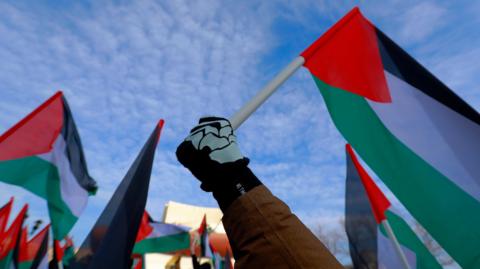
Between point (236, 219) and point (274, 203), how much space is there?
4.5 inches

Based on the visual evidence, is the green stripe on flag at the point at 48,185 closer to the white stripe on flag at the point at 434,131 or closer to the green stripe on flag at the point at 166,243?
the white stripe on flag at the point at 434,131

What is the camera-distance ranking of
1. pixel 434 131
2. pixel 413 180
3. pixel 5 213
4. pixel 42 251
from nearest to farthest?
pixel 413 180 → pixel 434 131 → pixel 5 213 → pixel 42 251

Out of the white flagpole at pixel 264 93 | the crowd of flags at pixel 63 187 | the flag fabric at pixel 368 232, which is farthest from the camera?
the flag fabric at pixel 368 232

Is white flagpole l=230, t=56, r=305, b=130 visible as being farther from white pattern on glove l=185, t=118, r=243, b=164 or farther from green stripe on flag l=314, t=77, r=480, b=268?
white pattern on glove l=185, t=118, r=243, b=164

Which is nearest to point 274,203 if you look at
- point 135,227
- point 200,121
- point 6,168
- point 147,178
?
point 200,121

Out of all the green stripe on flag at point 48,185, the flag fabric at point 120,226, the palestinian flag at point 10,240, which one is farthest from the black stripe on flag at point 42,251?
the flag fabric at point 120,226

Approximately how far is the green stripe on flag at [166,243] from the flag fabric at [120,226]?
7846mm

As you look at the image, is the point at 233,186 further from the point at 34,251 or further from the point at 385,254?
the point at 34,251

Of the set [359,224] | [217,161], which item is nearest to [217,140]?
[217,161]

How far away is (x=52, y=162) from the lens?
16.5 feet

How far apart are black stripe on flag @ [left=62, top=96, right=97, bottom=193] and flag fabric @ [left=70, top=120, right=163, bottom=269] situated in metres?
2.38

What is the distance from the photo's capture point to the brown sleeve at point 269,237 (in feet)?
3.15

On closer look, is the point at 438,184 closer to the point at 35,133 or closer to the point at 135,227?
the point at 135,227

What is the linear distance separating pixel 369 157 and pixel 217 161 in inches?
105
